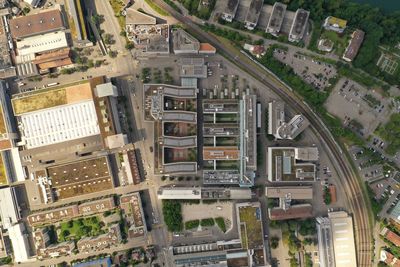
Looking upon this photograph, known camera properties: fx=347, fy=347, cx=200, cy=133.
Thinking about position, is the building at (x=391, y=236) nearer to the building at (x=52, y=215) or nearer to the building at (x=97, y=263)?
the building at (x=97, y=263)

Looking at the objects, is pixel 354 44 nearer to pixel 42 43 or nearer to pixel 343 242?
pixel 343 242

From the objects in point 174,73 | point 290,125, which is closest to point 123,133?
point 174,73

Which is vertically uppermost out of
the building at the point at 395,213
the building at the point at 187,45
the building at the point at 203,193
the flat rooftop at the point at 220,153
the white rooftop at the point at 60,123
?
the building at the point at 187,45

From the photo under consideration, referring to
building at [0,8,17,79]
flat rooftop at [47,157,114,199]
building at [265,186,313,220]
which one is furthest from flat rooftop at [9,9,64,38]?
building at [265,186,313,220]

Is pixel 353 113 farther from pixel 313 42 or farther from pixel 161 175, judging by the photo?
pixel 161 175

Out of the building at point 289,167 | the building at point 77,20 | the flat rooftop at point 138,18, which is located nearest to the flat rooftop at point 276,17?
the flat rooftop at point 138,18

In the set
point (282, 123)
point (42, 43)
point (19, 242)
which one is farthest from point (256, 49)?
point (19, 242)

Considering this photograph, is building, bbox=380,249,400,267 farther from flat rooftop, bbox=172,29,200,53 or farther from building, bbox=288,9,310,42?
flat rooftop, bbox=172,29,200,53
